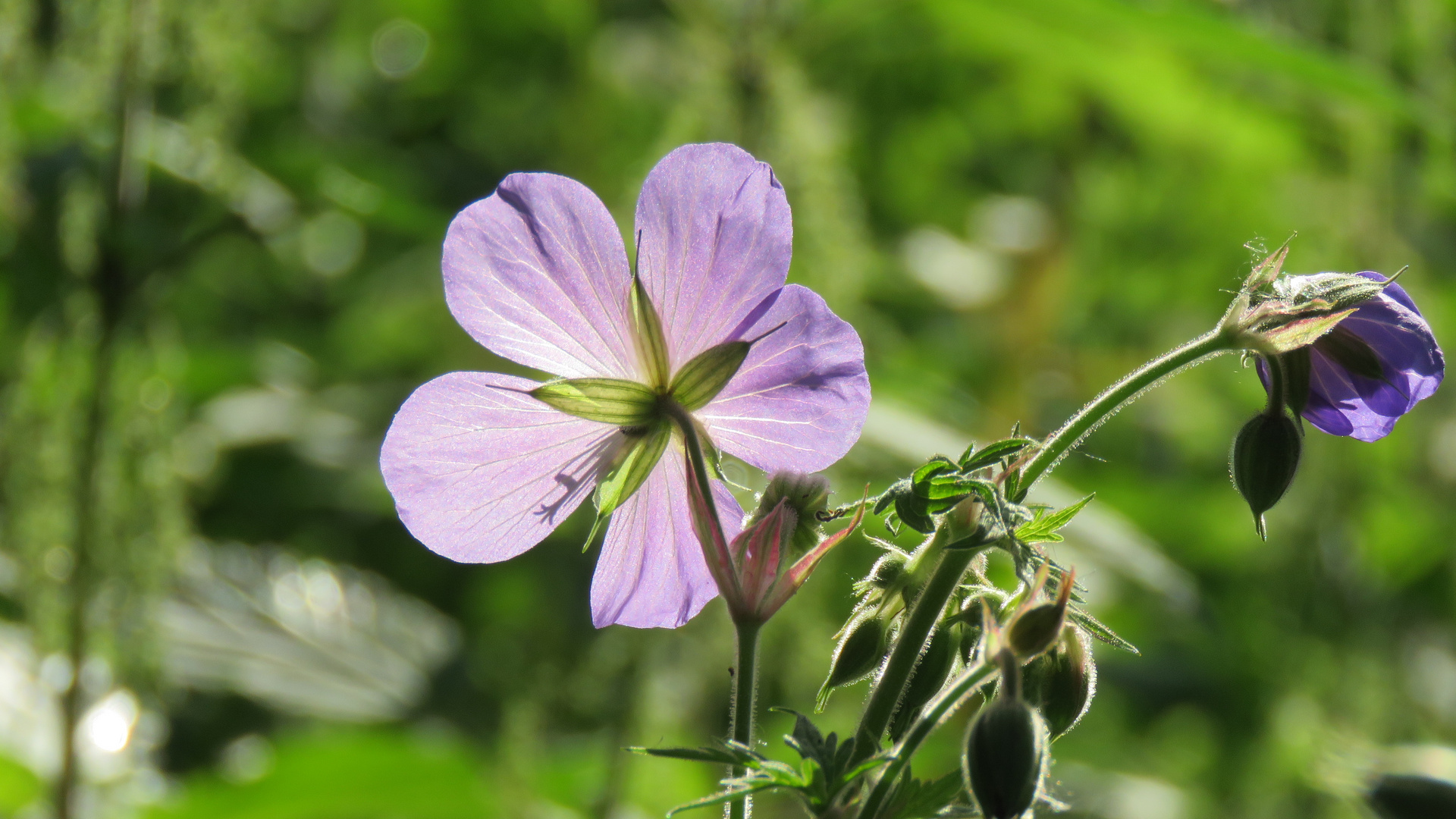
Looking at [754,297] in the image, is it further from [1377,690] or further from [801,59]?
[1377,690]

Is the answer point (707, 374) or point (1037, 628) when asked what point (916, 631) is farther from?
point (707, 374)

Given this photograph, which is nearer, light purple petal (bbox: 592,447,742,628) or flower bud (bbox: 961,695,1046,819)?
flower bud (bbox: 961,695,1046,819)

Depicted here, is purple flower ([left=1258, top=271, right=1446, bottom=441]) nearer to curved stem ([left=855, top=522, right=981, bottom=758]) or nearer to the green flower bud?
curved stem ([left=855, top=522, right=981, bottom=758])

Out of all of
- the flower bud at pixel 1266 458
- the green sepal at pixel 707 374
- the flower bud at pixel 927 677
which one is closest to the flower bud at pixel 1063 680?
the flower bud at pixel 927 677

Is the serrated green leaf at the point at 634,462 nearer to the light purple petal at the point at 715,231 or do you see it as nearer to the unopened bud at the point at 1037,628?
the light purple petal at the point at 715,231

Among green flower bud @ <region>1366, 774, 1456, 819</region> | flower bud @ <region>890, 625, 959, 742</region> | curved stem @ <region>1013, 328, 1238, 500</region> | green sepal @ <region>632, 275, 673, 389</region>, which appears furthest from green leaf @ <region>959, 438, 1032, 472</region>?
green flower bud @ <region>1366, 774, 1456, 819</region>

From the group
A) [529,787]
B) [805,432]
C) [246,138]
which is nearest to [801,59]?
[246,138]
